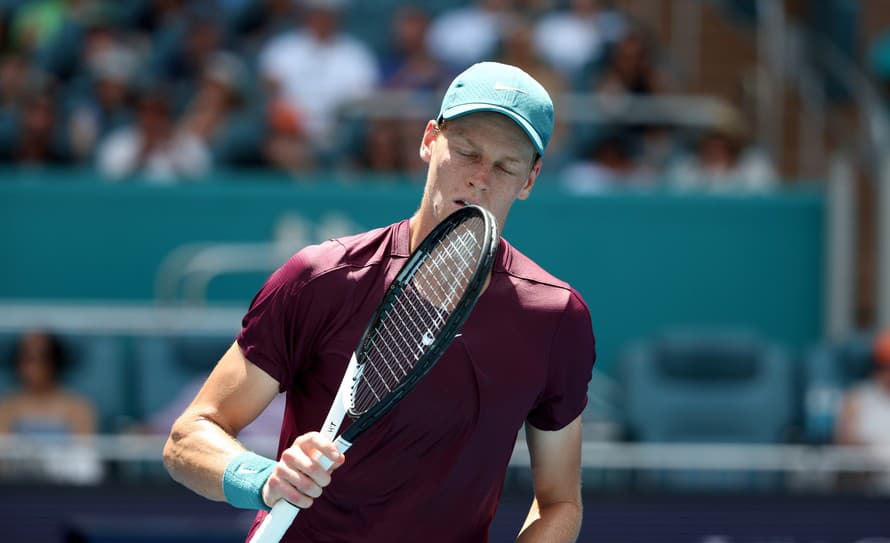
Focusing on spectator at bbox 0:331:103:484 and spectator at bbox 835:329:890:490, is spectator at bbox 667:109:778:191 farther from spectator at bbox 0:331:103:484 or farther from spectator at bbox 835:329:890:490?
spectator at bbox 0:331:103:484

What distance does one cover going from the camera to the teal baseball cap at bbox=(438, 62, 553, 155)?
2602 millimetres

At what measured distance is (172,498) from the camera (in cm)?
555

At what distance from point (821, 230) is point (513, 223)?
1.93 meters

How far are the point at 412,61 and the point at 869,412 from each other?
3.70 meters

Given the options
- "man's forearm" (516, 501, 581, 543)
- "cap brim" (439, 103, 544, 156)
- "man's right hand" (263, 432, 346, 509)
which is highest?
"cap brim" (439, 103, 544, 156)

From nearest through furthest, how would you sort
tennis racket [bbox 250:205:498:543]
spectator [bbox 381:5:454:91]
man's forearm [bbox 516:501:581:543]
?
1. tennis racket [bbox 250:205:498:543]
2. man's forearm [bbox 516:501:581:543]
3. spectator [bbox 381:5:454:91]

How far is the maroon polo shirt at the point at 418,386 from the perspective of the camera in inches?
105

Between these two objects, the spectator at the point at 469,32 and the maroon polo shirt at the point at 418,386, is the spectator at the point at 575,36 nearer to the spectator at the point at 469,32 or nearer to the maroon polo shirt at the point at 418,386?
the spectator at the point at 469,32

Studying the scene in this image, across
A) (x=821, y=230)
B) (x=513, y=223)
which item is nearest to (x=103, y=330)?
(x=513, y=223)

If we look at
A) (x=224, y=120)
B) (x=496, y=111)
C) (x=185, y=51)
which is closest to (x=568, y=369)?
(x=496, y=111)

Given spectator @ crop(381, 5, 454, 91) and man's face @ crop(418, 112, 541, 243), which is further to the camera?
spectator @ crop(381, 5, 454, 91)

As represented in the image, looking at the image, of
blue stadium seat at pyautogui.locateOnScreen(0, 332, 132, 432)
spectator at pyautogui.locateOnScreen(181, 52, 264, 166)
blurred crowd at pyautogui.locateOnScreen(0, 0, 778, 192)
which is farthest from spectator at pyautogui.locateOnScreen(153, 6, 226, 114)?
blue stadium seat at pyautogui.locateOnScreen(0, 332, 132, 432)

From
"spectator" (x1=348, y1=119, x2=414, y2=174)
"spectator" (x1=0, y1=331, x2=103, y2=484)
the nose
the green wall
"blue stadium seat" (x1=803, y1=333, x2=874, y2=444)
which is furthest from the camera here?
"spectator" (x1=348, y1=119, x2=414, y2=174)

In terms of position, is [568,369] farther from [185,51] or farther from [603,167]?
[185,51]
